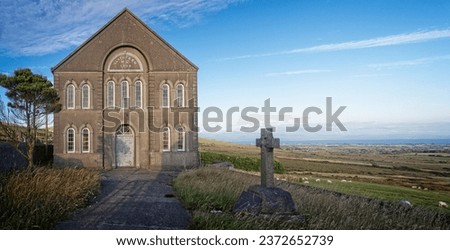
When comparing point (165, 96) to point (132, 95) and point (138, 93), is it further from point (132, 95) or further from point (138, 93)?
point (132, 95)

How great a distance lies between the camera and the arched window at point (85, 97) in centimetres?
2259

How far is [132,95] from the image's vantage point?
2295 cm

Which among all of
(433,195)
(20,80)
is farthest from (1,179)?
(433,195)

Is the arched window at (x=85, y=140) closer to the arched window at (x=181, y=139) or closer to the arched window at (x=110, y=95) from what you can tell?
the arched window at (x=110, y=95)

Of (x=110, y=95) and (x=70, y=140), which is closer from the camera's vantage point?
(x=70, y=140)

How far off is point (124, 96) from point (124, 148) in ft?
11.8

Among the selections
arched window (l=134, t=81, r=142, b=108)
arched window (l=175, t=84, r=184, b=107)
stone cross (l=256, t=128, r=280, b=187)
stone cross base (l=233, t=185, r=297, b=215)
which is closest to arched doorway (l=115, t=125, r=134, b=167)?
arched window (l=134, t=81, r=142, b=108)

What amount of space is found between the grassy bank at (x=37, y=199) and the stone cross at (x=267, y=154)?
436cm

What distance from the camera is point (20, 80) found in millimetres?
14984

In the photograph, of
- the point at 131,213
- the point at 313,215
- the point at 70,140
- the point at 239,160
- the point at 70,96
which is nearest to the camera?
the point at 313,215

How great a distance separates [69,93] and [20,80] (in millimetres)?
7764

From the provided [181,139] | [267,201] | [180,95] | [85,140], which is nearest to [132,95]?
[180,95]

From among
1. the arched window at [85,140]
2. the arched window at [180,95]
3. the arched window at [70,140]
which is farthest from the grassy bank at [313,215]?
the arched window at [70,140]
